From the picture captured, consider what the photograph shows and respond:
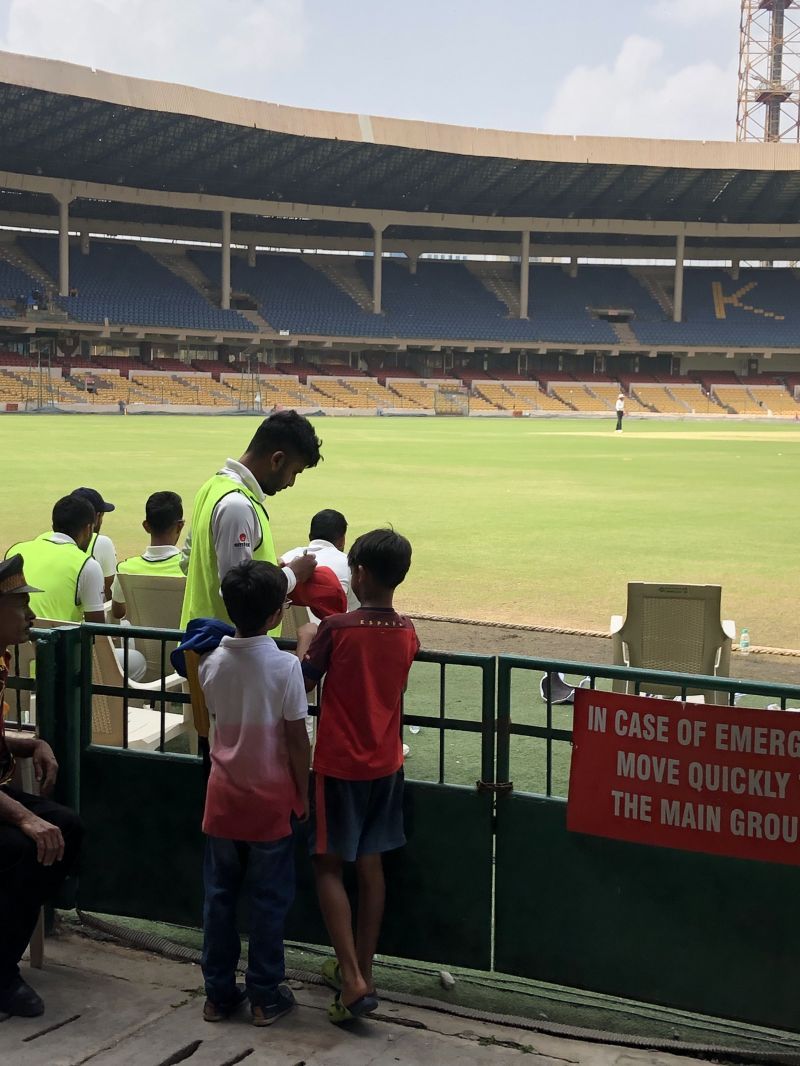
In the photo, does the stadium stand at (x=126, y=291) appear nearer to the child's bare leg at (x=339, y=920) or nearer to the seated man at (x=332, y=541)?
the seated man at (x=332, y=541)

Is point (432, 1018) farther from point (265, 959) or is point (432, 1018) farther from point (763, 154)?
point (763, 154)

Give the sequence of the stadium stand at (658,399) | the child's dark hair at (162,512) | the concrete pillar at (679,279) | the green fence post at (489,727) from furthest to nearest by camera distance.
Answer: the concrete pillar at (679,279), the stadium stand at (658,399), the child's dark hair at (162,512), the green fence post at (489,727)

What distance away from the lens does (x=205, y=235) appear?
7888cm

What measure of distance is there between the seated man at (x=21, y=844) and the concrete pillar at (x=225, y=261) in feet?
233

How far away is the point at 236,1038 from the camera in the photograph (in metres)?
3.96

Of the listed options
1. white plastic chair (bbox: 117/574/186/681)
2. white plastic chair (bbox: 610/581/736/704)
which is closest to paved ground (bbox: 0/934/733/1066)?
white plastic chair (bbox: 117/574/186/681)

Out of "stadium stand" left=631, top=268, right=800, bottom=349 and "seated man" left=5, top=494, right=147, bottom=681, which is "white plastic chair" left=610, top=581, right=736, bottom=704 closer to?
"seated man" left=5, top=494, right=147, bottom=681

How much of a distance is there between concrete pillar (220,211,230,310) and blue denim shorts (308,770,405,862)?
7155 cm

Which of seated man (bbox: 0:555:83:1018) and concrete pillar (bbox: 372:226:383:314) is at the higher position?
concrete pillar (bbox: 372:226:383:314)

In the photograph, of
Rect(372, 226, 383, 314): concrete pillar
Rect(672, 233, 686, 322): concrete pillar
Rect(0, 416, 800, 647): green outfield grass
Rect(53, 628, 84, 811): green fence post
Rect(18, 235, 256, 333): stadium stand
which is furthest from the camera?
Rect(672, 233, 686, 322): concrete pillar

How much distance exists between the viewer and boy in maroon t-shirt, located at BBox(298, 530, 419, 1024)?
4.13 metres

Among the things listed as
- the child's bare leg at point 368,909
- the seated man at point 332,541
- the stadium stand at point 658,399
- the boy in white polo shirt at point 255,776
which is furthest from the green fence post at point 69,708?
the stadium stand at point 658,399

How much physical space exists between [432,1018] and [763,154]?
2868 inches

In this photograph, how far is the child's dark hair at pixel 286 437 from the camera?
4805 millimetres
